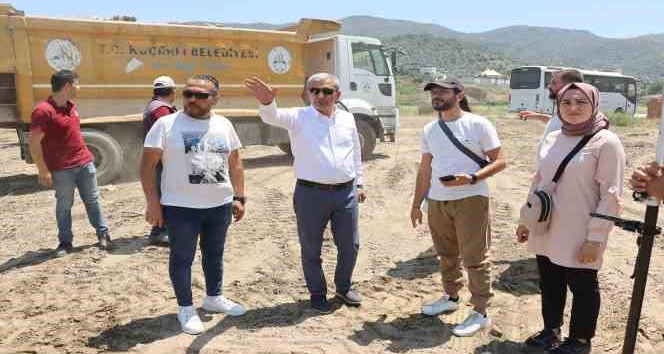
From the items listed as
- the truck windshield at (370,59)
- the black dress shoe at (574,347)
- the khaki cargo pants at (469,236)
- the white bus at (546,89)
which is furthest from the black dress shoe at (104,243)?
the white bus at (546,89)

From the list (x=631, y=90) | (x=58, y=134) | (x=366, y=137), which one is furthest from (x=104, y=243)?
(x=631, y=90)

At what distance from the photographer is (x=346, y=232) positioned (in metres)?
3.62

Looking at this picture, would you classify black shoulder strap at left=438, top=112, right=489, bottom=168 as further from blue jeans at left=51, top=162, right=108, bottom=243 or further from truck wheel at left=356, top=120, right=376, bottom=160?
truck wheel at left=356, top=120, right=376, bottom=160

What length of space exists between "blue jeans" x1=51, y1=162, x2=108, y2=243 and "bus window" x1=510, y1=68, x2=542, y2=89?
25.3 m

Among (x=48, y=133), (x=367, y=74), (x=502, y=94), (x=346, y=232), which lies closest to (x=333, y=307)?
(x=346, y=232)

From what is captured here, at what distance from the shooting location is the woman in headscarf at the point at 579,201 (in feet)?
8.68

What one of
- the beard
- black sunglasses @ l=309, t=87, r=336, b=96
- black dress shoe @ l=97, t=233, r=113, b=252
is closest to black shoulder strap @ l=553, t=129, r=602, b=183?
the beard

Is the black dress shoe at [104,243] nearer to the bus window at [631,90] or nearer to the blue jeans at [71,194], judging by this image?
the blue jeans at [71,194]

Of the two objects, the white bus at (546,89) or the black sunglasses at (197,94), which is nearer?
the black sunglasses at (197,94)

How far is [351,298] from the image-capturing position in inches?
151

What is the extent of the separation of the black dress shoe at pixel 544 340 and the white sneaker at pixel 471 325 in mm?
293

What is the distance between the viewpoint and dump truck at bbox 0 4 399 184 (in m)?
7.84

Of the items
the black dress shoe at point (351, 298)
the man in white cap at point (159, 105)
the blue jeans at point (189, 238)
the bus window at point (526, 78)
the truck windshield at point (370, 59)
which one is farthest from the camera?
the bus window at point (526, 78)

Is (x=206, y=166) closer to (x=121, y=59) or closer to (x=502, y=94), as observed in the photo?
(x=121, y=59)
